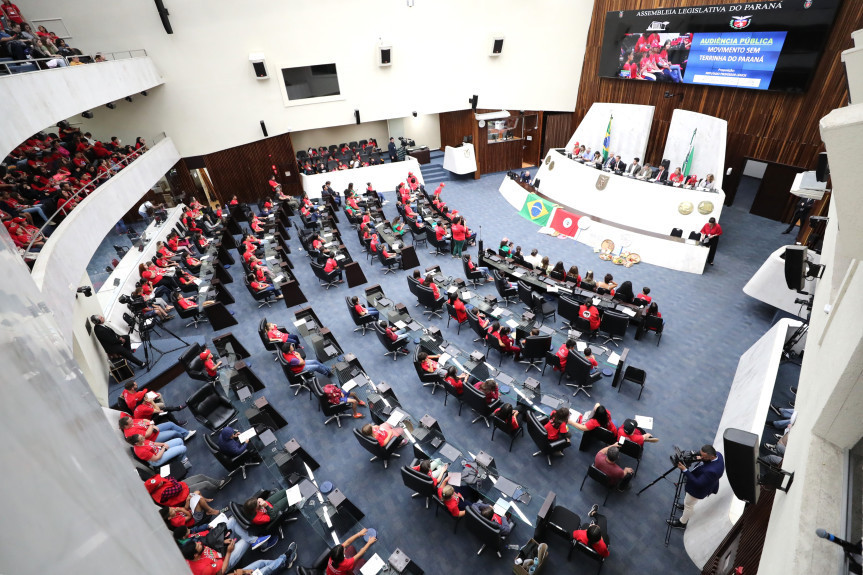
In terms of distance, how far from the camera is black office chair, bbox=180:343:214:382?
23.7 ft

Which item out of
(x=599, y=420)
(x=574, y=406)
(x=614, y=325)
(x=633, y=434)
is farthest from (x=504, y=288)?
(x=633, y=434)

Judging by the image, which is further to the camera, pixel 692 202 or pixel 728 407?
pixel 692 202

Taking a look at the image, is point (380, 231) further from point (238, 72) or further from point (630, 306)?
point (238, 72)

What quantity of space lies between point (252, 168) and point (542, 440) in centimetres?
1571

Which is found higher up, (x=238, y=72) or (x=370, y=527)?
(x=238, y=72)

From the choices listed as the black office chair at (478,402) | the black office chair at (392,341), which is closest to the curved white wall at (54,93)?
the black office chair at (392,341)

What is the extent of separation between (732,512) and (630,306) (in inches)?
172

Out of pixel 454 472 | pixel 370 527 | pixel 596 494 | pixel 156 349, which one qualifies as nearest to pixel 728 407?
pixel 596 494

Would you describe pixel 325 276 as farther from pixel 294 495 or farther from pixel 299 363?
pixel 294 495

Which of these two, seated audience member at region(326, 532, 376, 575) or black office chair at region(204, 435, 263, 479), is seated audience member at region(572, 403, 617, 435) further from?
black office chair at region(204, 435, 263, 479)

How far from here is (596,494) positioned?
5.68 m

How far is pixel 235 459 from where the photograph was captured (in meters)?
5.90

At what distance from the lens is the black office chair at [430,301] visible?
9.03 meters

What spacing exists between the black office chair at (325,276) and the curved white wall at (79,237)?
442cm
